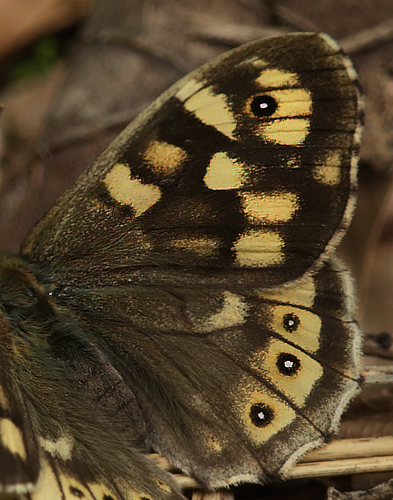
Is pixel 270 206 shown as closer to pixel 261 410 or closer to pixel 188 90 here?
pixel 188 90

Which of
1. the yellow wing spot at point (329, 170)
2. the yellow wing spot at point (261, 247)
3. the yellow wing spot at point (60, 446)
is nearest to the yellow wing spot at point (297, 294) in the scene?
the yellow wing spot at point (261, 247)

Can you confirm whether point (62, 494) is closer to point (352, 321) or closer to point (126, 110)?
point (352, 321)

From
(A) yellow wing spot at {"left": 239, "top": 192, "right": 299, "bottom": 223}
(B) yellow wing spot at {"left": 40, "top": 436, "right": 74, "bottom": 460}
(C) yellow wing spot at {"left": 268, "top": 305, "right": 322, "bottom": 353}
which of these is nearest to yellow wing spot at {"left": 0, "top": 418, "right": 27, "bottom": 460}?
(B) yellow wing spot at {"left": 40, "top": 436, "right": 74, "bottom": 460}

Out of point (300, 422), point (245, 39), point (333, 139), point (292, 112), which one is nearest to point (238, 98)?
point (292, 112)

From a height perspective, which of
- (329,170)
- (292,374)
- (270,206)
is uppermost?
(329,170)

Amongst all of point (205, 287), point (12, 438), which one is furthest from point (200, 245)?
point (12, 438)

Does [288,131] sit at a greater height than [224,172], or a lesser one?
greater
